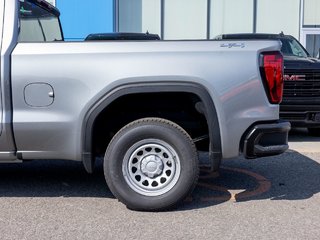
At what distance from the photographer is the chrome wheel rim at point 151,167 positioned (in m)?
4.74

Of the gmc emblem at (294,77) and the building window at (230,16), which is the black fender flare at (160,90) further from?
the building window at (230,16)

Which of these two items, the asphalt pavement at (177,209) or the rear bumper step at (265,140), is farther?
the rear bumper step at (265,140)

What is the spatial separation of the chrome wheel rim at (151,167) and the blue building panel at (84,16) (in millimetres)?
12516

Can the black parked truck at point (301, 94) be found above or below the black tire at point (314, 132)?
above

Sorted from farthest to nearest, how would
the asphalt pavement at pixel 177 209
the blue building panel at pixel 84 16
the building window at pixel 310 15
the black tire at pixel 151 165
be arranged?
1. the building window at pixel 310 15
2. the blue building panel at pixel 84 16
3. the black tire at pixel 151 165
4. the asphalt pavement at pixel 177 209

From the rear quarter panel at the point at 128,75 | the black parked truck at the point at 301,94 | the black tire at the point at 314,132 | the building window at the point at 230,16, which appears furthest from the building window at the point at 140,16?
the rear quarter panel at the point at 128,75

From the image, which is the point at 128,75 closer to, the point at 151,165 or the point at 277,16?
the point at 151,165

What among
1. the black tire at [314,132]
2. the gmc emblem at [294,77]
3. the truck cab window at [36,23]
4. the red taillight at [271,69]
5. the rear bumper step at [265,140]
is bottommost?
the black tire at [314,132]

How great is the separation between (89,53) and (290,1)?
14525 millimetres

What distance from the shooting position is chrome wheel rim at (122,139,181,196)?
4738 millimetres

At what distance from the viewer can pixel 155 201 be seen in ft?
15.5

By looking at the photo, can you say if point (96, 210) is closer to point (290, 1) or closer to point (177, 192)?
point (177, 192)

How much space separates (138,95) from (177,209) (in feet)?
3.70

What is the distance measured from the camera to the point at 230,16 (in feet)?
58.3
